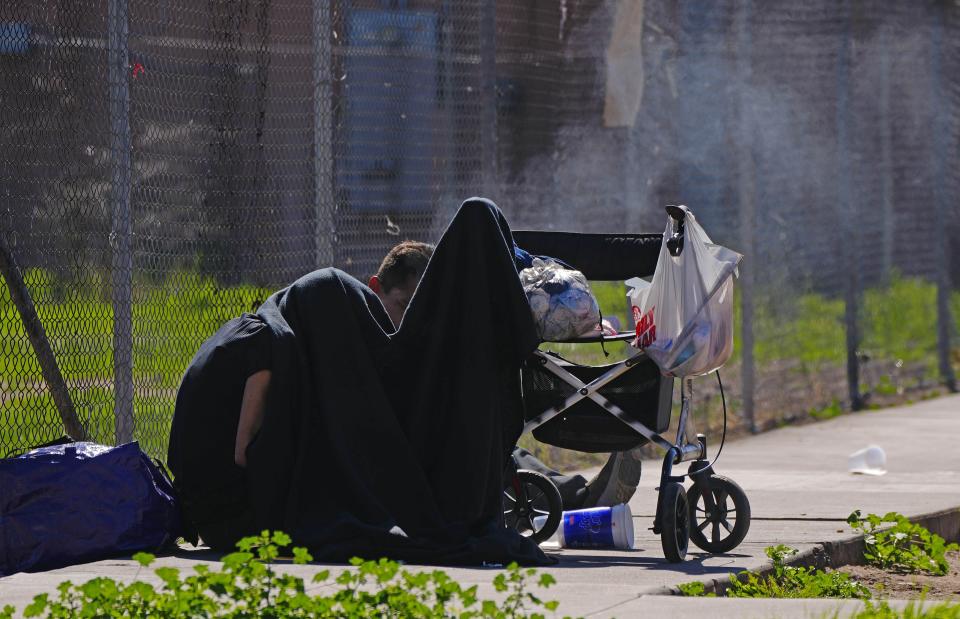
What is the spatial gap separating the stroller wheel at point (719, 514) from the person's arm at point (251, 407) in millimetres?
1552

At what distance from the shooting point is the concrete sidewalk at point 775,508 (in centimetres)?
462

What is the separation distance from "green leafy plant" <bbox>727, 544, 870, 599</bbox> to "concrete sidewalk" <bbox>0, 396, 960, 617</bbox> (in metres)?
0.08

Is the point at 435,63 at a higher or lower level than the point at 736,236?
higher

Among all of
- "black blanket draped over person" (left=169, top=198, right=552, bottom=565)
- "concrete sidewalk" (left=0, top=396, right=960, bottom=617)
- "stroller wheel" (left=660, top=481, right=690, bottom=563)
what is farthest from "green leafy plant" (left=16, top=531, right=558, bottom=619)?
"stroller wheel" (left=660, top=481, right=690, bottom=563)

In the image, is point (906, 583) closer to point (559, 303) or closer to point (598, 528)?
point (598, 528)

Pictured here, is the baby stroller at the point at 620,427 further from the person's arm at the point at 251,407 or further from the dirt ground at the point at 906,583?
the person's arm at the point at 251,407

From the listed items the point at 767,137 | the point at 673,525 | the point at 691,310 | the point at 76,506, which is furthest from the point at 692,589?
A: the point at 767,137

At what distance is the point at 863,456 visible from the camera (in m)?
8.81

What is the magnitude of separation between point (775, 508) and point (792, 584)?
197 cm

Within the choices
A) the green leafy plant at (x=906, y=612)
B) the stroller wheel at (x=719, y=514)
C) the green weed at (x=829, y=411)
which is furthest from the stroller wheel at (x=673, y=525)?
the green weed at (x=829, y=411)

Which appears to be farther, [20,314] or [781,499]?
[781,499]

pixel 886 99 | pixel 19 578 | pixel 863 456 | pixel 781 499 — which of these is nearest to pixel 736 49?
pixel 886 99

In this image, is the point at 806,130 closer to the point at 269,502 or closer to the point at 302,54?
the point at 302,54

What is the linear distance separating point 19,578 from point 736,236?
20.3 ft
